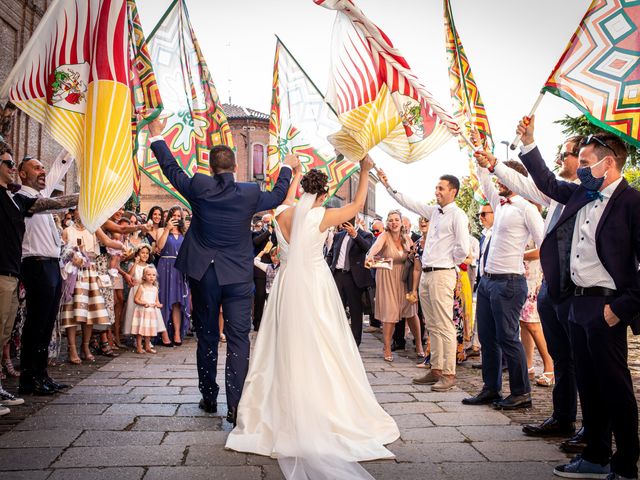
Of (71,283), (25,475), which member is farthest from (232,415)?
(71,283)

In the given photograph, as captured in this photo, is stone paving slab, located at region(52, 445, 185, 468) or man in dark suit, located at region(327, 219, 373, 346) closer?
stone paving slab, located at region(52, 445, 185, 468)

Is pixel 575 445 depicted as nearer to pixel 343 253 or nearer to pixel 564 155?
pixel 564 155

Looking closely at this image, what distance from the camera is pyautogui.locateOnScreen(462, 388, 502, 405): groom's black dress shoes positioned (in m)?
5.50

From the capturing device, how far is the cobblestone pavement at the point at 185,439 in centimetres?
358

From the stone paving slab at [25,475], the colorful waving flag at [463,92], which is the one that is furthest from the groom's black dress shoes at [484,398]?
the stone paving slab at [25,475]

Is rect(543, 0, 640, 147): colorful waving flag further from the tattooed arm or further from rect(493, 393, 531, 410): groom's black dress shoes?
the tattooed arm

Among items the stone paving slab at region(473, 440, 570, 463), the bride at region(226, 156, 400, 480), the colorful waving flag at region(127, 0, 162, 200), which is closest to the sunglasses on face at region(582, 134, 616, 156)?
the bride at region(226, 156, 400, 480)

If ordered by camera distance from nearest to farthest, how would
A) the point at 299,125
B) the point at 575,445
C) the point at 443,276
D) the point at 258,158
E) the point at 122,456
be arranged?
the point at 122,456
the point at 575,445
the point at 443,276
the point at 299,125
the point at 258,158

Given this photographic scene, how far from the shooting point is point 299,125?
25.9ft

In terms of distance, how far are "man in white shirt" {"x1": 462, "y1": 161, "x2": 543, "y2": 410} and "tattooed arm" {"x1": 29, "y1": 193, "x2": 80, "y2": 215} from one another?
148 inches

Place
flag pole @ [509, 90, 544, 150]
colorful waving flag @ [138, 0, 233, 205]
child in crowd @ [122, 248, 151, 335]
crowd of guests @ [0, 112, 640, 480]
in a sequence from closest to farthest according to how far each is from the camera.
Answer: crowd of guests @ [0, 112, 640, 480] → flag pole @ [509, 90, 544, 150] → colorful waving flag @ [138, 0, 233, 205] → child in crowd @ [122, 248, 151, 335]

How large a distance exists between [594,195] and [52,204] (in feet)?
14.4

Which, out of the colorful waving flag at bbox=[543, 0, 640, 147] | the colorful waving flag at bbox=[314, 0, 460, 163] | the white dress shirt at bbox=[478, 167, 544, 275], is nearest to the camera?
the colorful waving flag at bbox=[543, 0, 640, 147]

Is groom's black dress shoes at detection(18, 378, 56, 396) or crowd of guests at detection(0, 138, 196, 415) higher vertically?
crowd of guests at detection(0, 138, 196, 415)
